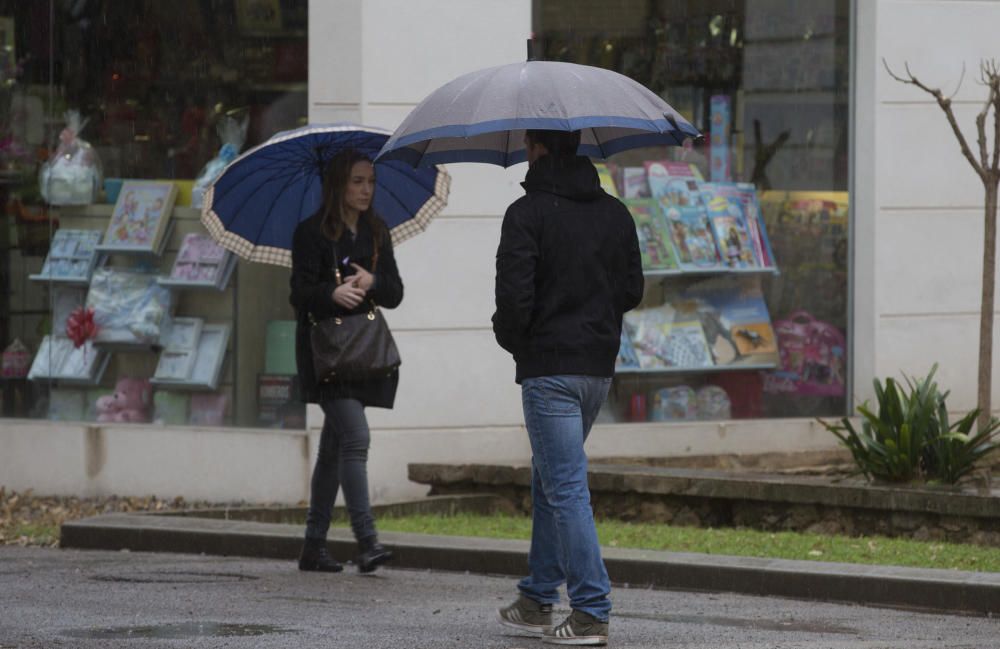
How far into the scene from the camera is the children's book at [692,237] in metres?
12.0

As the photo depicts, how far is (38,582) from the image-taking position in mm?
8211

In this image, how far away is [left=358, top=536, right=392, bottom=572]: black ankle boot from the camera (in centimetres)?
855

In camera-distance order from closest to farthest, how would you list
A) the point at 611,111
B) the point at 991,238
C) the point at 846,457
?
the point at 611,111
the point at 991,238
the point at 846,457

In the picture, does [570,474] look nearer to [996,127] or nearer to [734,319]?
[996,127]

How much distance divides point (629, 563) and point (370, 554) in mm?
1208

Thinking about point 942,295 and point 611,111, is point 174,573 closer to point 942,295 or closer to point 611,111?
point 611,111

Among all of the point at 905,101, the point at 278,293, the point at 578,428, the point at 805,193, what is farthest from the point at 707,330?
the point at 578,428

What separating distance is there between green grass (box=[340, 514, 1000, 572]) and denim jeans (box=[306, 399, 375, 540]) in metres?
1.19

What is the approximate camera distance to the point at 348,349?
27.3 feet

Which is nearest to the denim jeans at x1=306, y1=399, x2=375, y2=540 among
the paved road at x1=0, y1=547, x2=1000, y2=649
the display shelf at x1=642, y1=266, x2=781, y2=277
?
the paved road at x1=0, y1=547, x2=1000, y2=649

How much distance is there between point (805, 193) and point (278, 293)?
3535mm

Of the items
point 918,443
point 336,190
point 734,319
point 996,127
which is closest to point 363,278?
point 336,190

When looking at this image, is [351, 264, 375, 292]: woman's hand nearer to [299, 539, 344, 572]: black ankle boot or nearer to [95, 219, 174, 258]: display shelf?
[299, 539, 344, 572]: black ankle boot

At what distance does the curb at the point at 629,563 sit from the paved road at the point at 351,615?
Answer: 0.38 feet
